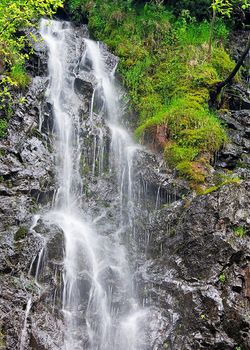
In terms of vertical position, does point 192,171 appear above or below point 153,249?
above

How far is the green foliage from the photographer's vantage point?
7.98 meters

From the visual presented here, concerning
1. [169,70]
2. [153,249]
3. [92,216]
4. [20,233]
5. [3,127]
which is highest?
[169,70]

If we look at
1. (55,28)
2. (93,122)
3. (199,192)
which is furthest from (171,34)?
(199,192)

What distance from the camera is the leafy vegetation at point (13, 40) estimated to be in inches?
282

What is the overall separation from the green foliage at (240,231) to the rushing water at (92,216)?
2370mm

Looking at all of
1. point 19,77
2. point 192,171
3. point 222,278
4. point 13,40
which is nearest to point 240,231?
point 222,278

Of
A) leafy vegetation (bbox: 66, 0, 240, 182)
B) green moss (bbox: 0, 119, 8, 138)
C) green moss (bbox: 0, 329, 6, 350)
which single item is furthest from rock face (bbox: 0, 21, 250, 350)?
leafy vegetation (bbox: 66, 0, 240, 182)

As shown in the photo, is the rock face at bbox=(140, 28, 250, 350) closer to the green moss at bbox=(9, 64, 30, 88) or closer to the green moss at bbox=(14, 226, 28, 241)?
the green moss at bbox=(14, 226, 28, 241)

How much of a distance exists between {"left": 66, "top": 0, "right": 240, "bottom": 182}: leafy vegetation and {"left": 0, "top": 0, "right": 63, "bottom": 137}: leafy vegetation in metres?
3.40

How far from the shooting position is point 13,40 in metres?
8.14

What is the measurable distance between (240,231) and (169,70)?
7.66 meters

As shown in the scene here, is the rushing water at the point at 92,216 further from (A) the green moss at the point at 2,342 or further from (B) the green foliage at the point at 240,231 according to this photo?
(B) the green foliage at the point at 240,231

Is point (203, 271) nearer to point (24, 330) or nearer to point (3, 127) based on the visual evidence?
point (24, 330)

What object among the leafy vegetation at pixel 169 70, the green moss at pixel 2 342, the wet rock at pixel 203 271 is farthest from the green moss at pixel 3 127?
the green moss at pixel 2 342
